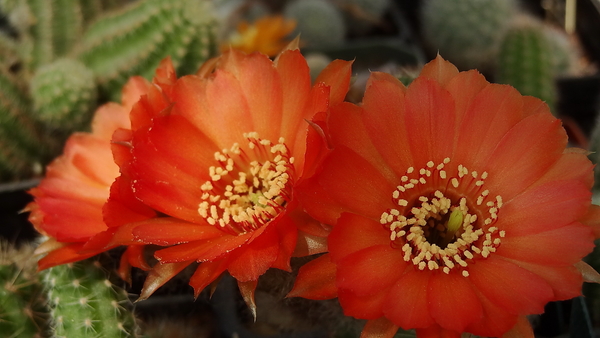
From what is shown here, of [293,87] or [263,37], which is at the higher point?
[293,87]

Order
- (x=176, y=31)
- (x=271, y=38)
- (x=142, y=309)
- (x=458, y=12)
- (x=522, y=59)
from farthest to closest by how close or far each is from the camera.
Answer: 1. (x=458, y=12)
2. (x=271, y=38)
3. (x=522, y=59)
4. (x=176, y=31)
5. (x=142, y=309)

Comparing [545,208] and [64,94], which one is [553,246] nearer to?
[545,208]

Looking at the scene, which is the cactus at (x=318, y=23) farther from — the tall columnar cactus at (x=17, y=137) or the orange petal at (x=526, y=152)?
the orange petal at (x=526, y=152)

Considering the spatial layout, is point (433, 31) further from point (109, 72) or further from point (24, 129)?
point (24, 129)

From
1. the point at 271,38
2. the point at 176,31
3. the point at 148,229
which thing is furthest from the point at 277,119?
the point at 271,38

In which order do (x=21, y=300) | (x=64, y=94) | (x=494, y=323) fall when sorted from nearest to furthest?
(x=494, y=323) → (x=21, y=300) → (x=64, y=94)

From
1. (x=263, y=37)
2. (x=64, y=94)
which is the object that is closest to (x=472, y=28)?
(x=263, y=37)
